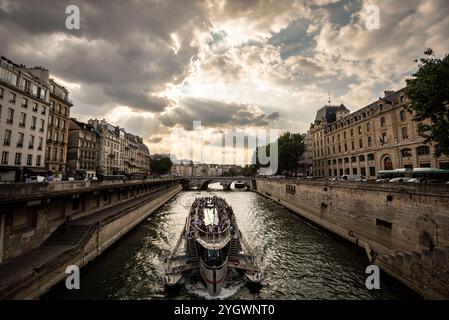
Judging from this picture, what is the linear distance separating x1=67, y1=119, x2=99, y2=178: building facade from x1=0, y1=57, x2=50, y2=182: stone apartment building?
39.9 feet

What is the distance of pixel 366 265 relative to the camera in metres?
16.7

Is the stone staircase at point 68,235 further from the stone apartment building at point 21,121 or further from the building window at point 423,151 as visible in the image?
the building window at point 423,151

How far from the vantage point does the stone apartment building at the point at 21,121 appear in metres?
27.4

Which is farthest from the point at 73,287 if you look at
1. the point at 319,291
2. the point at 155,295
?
the point at 319,291

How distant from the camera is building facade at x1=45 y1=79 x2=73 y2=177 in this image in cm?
3684

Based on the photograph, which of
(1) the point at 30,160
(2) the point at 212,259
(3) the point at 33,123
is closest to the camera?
(2) the point at 212,259

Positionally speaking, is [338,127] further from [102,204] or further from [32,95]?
[32,95]

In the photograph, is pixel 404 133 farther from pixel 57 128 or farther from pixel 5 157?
pixel 57 128

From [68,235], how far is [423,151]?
5044 cm

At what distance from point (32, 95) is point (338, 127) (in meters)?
66.7

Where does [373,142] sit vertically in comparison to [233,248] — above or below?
above

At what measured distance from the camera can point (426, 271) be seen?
38.2ft

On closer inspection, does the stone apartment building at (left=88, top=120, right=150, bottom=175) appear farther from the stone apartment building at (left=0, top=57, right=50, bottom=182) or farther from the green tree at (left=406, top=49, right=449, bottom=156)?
the green tree at (left=406, top=49, right=449, bottom=156)

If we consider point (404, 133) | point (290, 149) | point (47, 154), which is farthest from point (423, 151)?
point (47, 154)
